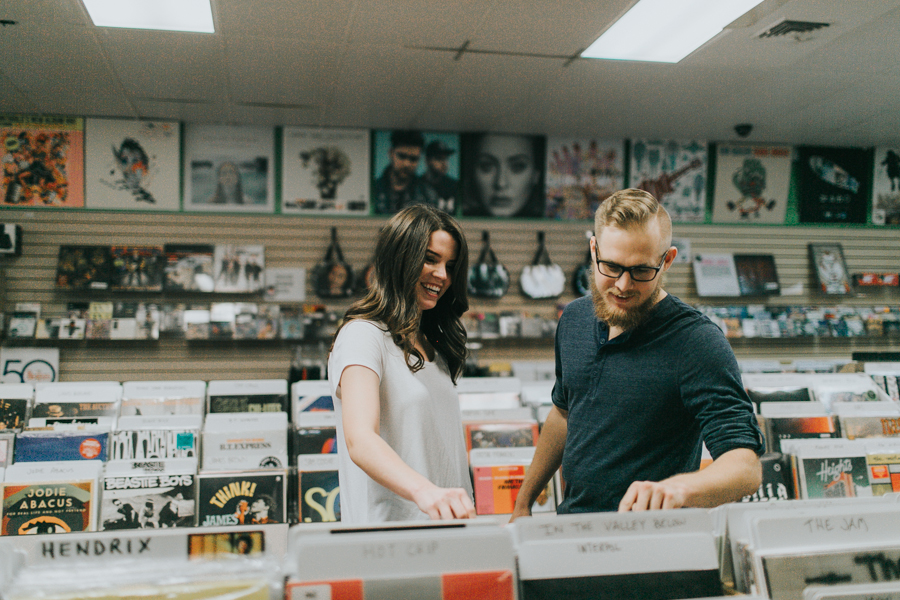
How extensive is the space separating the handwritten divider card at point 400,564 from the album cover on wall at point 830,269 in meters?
5.98

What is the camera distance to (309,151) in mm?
4953

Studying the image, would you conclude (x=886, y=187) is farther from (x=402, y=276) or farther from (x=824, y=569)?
(x=824, y=569)

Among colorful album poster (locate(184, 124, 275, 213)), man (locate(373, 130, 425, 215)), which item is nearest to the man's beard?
man (locate(373, 130, 425, 215))

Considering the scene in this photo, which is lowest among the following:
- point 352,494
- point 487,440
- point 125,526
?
point 125,526

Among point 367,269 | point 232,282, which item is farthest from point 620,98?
point 232,282

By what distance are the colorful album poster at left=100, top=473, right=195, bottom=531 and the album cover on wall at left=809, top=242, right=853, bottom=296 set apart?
574 cm

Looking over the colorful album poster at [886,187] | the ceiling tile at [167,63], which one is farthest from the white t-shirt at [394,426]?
the colorful album poster at [886,187]

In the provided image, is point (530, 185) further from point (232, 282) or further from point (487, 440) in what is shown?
point (487, 440)

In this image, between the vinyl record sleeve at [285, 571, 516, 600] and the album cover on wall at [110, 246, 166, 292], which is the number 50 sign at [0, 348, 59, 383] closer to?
the album cover on wall at [110, 246, 166, 292]

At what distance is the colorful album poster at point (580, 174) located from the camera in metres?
5.31

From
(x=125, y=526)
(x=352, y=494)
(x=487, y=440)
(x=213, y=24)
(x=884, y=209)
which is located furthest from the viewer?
(x=884, y=209)

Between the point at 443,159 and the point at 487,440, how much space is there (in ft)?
9.81

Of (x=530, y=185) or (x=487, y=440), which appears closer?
(x=487, y=440)

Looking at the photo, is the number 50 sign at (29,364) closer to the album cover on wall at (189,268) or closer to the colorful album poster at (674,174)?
the album cover on wall at (189,268)
